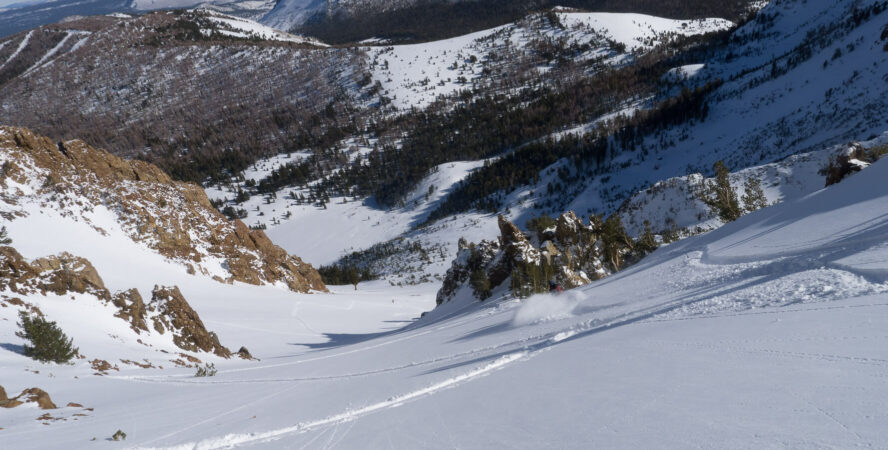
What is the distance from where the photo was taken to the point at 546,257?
2123cm

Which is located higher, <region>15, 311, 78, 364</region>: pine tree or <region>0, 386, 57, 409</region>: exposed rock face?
<region>15, 311, 78, 364</region>: pine tree

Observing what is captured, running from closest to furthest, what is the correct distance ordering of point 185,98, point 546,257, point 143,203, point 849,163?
point 849,163
point 546,257
point 143,203
point 185,98

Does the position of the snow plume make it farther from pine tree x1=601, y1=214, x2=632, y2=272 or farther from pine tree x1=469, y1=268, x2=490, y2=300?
pine tree x1=601, y1=214, x2=632, y2=272

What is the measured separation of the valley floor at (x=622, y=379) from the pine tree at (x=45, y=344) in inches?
23.0

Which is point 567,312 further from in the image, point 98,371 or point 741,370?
point 98,371

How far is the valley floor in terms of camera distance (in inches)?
117

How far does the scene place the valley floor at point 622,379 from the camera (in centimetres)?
297

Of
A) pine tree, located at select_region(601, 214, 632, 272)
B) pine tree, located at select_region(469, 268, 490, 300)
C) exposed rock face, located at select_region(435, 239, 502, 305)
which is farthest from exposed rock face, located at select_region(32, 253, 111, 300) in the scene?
pine tree, located at select_region(601, 214, 632, 272)

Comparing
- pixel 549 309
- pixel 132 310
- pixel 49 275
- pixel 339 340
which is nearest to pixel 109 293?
pixel 132 310

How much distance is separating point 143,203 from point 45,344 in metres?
27.2

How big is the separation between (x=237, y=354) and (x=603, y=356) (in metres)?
15.7

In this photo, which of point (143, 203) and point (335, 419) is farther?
point (143, 203)

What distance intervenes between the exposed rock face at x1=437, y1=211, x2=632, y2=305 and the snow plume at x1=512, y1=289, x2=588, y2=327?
478 centimetres

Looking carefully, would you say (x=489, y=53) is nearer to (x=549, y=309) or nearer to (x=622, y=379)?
(x=549, y=309)
